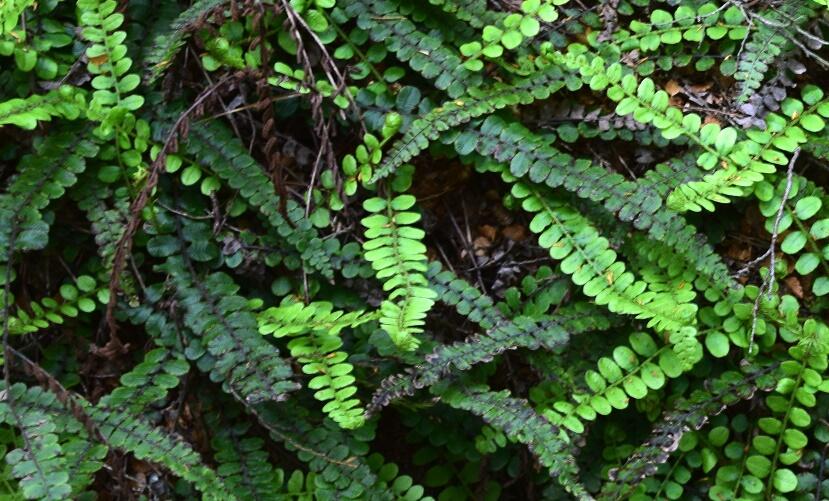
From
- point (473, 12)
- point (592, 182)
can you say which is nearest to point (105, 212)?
point (473, 12)

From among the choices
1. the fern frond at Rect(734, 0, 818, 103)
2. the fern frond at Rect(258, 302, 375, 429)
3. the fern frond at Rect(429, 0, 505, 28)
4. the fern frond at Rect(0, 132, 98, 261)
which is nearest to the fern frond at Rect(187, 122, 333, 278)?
the fern frond at Rect(258, 302, 375, 429)

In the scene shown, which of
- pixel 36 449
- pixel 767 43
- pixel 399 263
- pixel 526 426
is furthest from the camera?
pixel 767 43

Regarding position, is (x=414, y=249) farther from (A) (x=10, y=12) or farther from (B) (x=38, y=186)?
(A) (x=10, y=12)

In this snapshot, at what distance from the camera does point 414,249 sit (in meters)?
2.32

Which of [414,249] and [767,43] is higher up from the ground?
[767,43]

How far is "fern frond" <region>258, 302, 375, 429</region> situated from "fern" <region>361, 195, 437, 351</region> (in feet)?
0.31

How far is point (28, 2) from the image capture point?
232cm

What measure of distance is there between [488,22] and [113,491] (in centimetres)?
164

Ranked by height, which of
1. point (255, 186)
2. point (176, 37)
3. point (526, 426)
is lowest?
point (526, 426)

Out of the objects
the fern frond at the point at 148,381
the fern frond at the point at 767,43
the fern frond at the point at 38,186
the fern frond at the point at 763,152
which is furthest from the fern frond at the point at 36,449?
the fern frond at the point at 767,43

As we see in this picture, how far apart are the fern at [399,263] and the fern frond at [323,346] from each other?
0.09 metres

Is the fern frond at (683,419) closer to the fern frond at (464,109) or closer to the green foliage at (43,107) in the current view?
the fern frond at (464,109)

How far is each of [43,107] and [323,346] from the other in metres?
0.94

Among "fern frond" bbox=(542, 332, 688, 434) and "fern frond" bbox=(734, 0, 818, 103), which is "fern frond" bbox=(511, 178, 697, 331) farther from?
"fern frond" bbox=(734, 0, 818, 103)
